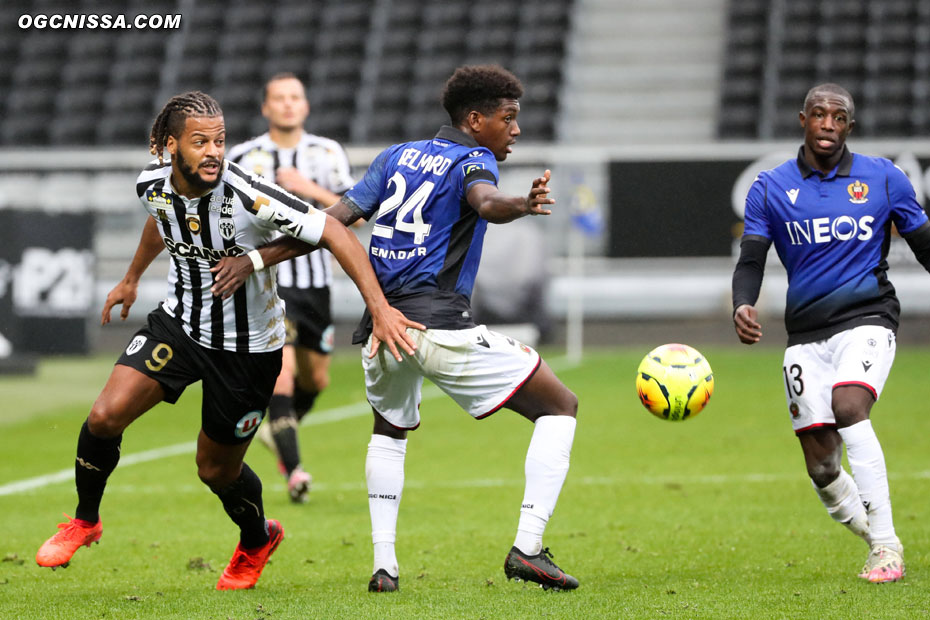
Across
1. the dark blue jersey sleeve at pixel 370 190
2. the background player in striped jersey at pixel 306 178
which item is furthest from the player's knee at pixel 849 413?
the background player in striped jersey at pixel 306 178

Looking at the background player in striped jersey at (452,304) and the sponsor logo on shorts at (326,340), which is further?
the sponsor logo on shorts at (326,340)

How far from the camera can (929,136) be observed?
20781 mm

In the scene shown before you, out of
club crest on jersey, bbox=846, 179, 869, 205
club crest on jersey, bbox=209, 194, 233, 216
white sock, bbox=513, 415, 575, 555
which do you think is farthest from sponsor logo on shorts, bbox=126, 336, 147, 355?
club crest on jersey, bbox=846, 179, 869, 205

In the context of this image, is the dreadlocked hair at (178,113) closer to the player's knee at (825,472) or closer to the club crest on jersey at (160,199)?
the club crest on jersey at (160,199)

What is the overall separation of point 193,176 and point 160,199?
8.2 inches

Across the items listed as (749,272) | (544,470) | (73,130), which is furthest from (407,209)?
(73,130)

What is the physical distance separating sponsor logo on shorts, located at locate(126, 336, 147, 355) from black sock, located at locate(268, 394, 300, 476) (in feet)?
8.19

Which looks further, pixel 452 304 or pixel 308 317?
pixel 308 317

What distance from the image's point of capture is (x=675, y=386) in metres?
5.43

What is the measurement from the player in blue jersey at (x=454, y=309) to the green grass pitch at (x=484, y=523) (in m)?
0.33

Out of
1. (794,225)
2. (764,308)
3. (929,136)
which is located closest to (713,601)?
(794,225)

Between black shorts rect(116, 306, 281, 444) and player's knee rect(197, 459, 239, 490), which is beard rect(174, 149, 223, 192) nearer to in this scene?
black shorts rect(116, 306, 281, 444)

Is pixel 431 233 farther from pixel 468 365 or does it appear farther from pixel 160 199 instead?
pixel 160 199

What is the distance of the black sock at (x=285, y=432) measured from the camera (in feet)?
25.5
